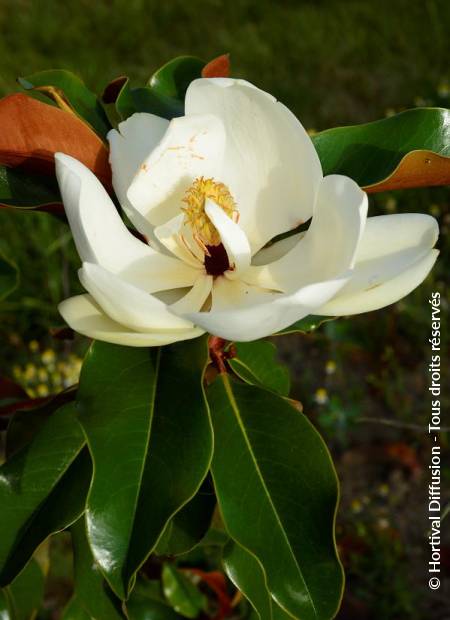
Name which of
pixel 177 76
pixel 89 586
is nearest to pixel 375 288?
pixel 177 76

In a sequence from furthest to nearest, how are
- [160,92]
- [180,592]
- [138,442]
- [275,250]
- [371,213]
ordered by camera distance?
[371,213], [180,592], [160,92], [275,250], [138,442]

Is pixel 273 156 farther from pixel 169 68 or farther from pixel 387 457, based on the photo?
pixel 387 457

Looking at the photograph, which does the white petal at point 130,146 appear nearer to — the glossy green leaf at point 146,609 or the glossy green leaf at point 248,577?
the glossy green leaf at point 248,577

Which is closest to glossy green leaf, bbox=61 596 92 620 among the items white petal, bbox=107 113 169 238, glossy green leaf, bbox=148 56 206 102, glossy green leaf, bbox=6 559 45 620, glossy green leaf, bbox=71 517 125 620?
glossy green leaf, bbox=6 559 45 620

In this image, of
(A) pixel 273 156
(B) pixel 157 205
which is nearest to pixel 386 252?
(A) pixel 273 156

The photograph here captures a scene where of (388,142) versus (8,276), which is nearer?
(388,142)

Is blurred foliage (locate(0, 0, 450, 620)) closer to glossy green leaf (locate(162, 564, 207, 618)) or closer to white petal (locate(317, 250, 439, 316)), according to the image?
glossy green leaf (locate(162, 564, 207, 618))

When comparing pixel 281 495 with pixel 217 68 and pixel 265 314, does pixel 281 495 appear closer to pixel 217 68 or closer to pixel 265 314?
pixel 265 314
